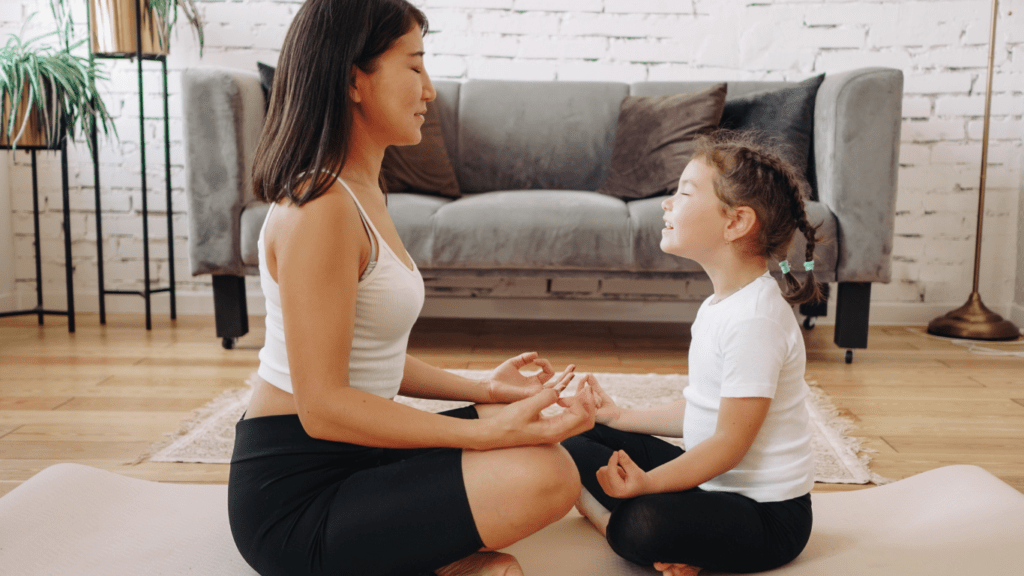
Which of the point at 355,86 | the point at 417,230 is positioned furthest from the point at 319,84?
the point at 417,230

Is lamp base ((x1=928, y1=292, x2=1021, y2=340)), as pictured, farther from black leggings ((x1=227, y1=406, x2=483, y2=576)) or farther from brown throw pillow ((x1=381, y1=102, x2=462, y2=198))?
black leggings ((x1=227, y1=406, x2=483, y2=576))

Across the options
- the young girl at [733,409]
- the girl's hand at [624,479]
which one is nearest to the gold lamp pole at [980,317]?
the young girl at [733,409]

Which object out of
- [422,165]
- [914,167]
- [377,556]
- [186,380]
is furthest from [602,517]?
[914,167]

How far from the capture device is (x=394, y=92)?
880 millimetres

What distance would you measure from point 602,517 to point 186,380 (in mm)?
1342

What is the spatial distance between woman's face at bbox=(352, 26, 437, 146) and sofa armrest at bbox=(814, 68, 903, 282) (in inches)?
64.2

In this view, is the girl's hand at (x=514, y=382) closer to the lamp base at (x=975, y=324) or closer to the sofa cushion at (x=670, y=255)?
the sofa cushion at (x=670, y=255)

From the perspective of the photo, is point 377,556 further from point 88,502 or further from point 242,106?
point 242,106

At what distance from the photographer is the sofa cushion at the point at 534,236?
2.19 m

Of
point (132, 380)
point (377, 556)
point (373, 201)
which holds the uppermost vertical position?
point (373, 201)

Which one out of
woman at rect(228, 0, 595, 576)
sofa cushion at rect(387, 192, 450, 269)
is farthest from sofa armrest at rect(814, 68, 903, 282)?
woman at rect(228, 0, 595, 576)

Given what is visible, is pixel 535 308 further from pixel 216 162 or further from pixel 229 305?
pixel 216 162

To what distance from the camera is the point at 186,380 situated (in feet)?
6.63

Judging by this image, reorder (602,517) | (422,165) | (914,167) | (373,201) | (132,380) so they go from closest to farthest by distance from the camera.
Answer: (373,201), (602,517), (132,380), (422,165), (914,167)
